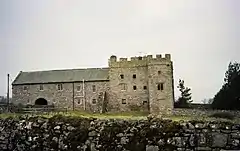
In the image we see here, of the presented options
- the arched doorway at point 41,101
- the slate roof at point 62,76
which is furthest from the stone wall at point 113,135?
the arched doorway at point 41,101

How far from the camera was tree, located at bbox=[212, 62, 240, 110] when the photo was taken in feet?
161

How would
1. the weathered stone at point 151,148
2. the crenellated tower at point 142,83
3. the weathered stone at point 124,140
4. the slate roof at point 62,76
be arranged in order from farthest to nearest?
the slate roof at point 62,76 → the crenellated tower at point 142,83 → the weathered stone at point 124,140 → the weathered stone at point 151,148

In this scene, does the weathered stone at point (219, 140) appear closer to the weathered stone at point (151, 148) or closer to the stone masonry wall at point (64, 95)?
the weathered stone at point (151, 148)

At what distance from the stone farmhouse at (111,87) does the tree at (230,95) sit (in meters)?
7.32

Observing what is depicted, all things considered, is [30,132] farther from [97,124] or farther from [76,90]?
[76,90]

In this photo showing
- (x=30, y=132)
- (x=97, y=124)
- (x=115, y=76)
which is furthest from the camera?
(x=115, y=76)

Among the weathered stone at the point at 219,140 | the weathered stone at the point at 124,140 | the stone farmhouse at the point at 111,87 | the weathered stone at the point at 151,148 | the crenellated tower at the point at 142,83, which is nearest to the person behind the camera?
the weathered stone at the point at 219,140

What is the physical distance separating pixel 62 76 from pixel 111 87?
903 cm

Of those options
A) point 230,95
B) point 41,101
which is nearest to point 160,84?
point 230,95

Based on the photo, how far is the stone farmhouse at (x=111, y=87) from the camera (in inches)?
2004

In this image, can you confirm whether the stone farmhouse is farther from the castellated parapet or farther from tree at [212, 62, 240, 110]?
tree at [212, 62, 240, 110]

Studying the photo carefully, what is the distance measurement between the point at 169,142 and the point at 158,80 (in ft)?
136

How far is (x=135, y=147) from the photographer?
33.3 feet

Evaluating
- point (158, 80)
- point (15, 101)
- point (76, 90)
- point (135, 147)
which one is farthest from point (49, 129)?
point (15, 101)
